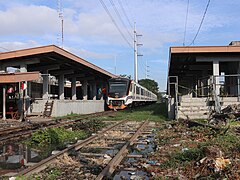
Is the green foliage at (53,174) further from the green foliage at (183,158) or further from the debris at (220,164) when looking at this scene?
the debris at (220,164)

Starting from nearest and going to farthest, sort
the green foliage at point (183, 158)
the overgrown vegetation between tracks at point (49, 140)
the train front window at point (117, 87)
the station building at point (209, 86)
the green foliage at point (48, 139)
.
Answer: the green foliage at point (183, 158)
the overgrown vegetation between tracks at point (49, 140)
the green foliage at point (48, 139)
the station building at point (209, 86)
the train front window at point (117, 87)

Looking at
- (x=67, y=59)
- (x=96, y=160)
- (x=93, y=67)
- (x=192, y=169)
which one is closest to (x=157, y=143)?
(x=96, y=160)

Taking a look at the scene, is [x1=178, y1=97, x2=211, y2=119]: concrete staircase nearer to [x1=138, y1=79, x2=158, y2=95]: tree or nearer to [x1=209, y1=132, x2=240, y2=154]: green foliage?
[x1=209, y1=132, x2=240, y2=154]: green foliage

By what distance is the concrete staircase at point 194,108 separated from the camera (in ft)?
59.5

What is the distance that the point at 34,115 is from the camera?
24.4 m

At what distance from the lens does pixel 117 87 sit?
30.7 meters

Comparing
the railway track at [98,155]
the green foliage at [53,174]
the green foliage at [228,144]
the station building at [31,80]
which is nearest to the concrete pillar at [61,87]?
the station building at [31,80]

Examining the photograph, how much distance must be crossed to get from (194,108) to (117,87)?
13.2 m

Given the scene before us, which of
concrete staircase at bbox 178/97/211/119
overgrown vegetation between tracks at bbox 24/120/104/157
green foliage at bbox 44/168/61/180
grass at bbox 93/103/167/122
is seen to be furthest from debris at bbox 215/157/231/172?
grass at bbox 93/103/167/122

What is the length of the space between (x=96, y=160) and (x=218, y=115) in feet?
32.4

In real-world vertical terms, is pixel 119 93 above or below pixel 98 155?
above

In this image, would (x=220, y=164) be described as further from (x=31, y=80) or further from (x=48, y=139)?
(x=31, y=80)

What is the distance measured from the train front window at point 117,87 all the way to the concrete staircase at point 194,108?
11.9 meters

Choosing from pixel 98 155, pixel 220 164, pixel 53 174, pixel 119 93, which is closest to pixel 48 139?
pixel 98 155
